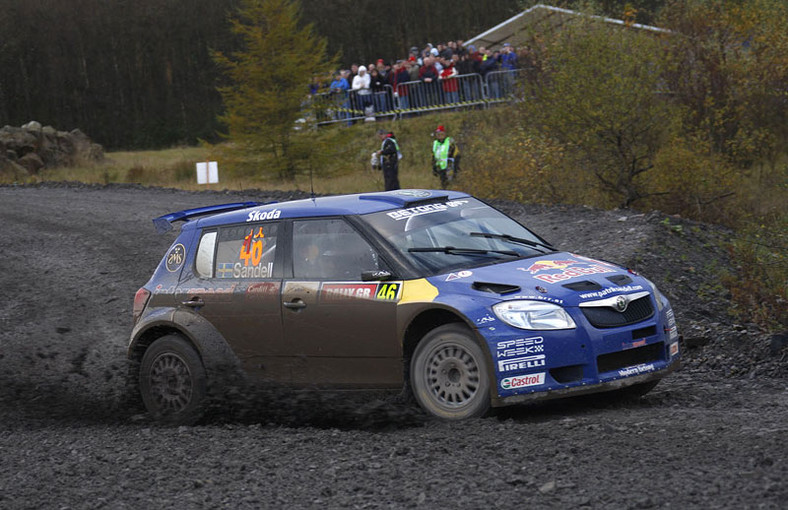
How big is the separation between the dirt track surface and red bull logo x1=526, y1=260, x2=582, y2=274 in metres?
1.01

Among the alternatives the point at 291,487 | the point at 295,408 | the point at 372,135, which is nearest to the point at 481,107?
the point at 372,135

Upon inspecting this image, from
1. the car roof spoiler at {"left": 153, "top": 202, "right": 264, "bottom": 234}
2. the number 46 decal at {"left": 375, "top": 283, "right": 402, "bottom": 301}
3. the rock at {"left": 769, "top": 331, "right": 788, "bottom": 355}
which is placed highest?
the car roof spoiler at {"left": 153, "top": 202, "right": 264, "bottom": 234}

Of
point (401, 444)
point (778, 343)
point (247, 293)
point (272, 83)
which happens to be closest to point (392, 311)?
point (401, 444)

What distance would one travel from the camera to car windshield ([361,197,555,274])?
24.4 feet

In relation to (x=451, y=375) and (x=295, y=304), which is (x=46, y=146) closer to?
(x=295, y=304)

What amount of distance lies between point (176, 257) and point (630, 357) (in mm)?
4014

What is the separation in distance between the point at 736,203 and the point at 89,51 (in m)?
39.0

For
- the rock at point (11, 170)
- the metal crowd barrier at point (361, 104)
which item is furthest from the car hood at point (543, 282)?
the metal crowd barrier at point (361, 104)

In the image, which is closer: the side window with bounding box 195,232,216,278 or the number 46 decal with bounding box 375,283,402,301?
the number 46 decal with bounding box 375,283,402,301

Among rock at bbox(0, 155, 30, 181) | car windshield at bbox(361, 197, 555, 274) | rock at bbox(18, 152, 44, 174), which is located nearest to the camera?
car windshield at bbox(361, 197, 555, 274)

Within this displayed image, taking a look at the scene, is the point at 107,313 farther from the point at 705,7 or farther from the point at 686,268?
the point at 705,7

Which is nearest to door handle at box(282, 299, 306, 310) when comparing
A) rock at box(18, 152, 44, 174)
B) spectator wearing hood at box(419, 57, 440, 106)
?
spectator wearing hood at box(419, 57, 440, 106)

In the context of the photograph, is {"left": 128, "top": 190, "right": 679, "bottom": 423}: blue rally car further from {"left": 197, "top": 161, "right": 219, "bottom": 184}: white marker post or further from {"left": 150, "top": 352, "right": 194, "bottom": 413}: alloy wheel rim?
{"left": 197, "top": 161, "right": 219, "bottom": 184}: white marker post

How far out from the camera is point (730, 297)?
39.5ft
